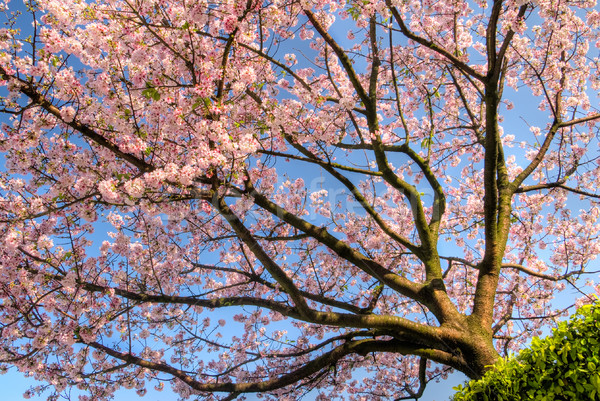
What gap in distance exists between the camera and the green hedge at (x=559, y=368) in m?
2.16

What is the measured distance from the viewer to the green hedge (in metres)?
2.16

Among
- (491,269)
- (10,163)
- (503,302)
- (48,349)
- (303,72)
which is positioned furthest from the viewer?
(503,302)

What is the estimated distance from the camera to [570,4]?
561 cm

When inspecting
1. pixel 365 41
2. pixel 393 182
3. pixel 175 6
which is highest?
pixel 365 41

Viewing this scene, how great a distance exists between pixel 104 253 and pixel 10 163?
3030 mm

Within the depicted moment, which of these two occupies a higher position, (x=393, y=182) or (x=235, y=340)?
(x=393, y=182)

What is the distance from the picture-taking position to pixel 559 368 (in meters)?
2.30

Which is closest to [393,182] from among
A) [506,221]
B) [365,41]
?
[506,221]

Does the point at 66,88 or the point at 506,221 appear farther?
the point at 506,221

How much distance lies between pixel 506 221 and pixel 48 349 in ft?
26.4

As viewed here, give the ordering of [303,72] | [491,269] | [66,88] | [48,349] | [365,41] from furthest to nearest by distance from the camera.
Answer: [303,72] → [365,41] → [48,349] → [491,269] → [66,88]

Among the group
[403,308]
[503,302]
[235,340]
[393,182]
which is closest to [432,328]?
[393,182]

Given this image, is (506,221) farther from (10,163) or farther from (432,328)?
(10,163)

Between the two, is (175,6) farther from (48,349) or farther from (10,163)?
(48,349)
